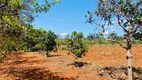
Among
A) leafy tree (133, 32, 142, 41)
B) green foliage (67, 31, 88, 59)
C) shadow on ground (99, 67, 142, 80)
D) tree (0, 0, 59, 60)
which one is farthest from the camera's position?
green foliage (67, 31, 88, 59)

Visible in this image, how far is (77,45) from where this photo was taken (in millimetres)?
24781

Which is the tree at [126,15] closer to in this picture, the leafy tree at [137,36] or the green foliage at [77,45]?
the leafy tree at [137,36]

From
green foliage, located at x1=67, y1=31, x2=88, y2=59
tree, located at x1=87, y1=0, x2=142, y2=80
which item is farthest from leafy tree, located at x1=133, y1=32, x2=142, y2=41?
green foliage, located at x1=67, y1=31, x2=88, y2=59

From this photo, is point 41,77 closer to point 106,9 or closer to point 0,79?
point 0,79

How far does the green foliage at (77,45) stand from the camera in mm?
24719

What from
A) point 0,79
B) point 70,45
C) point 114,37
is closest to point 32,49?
point 70,45

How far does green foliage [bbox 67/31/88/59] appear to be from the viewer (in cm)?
2472

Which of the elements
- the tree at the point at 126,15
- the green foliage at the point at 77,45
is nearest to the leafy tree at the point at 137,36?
the tree at the point at 126,15

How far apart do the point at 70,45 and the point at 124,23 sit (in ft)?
37.8

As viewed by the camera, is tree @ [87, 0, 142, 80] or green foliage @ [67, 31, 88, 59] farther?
green foliage @ [67, 31, 88, 59]

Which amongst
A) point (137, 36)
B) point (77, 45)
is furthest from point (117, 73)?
point (77, 45)

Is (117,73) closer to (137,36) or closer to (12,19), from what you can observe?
(137,36)

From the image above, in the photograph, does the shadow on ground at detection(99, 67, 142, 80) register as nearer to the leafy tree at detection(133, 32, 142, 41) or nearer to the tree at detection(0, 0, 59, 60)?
the leafy tree at detection(133, 32, 142, 41)

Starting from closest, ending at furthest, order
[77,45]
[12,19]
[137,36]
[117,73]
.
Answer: [12,19], [137,36], [117,73], [77,45]
